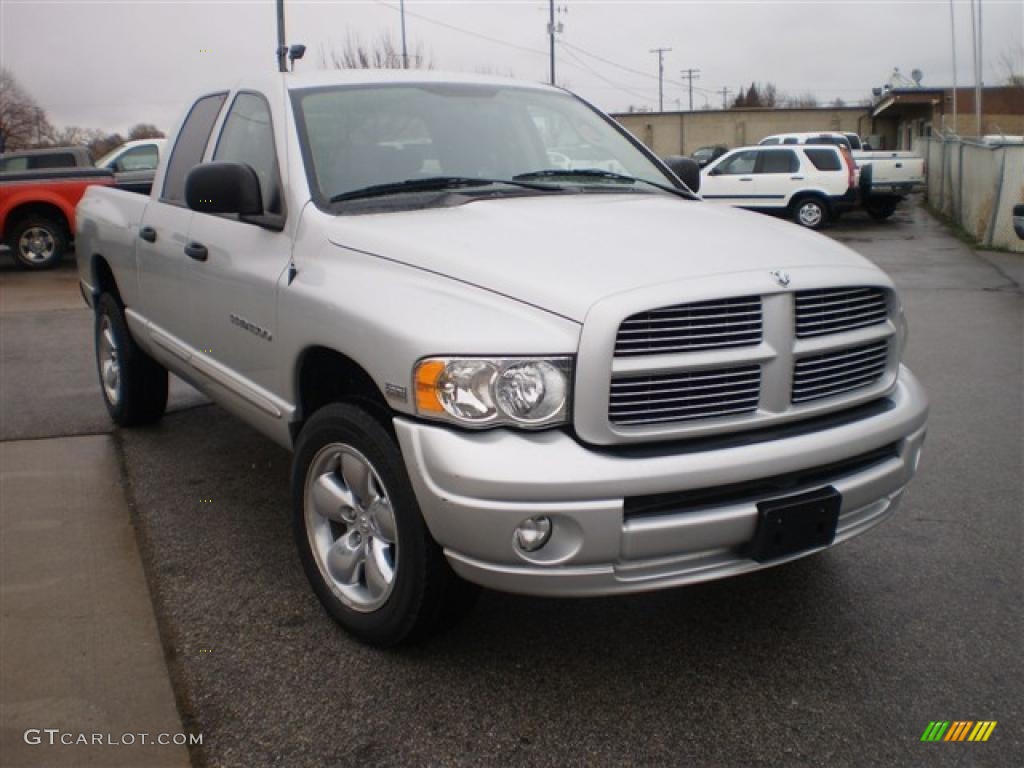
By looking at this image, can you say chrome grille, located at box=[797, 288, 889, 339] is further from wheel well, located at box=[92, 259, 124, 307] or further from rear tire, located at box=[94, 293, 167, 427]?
wheel well, located at box=[92, 259, 124, 307]

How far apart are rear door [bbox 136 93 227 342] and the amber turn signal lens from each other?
6.48 ft


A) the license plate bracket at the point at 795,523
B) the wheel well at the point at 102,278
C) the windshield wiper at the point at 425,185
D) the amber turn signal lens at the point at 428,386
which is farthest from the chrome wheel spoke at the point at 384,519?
the wheel well at the point at 102,278

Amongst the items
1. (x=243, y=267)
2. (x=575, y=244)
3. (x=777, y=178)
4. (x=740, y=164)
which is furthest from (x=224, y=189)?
(x=740, y=164)

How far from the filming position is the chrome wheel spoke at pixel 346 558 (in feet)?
10.8

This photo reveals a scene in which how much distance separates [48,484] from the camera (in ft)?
16.3

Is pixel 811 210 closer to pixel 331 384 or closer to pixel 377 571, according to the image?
pixel 331 384

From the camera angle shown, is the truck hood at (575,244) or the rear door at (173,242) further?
the rear door at (173,242)

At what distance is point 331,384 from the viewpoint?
354 centimetres

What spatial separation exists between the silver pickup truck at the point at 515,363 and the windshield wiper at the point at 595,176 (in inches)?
1.4

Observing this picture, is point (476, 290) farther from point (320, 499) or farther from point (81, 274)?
point (81, 274)

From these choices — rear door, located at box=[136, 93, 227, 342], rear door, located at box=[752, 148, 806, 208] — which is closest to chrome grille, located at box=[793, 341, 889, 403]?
rear door, located at box=[136, 93, 227, 342]

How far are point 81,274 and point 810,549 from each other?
4.92 metres

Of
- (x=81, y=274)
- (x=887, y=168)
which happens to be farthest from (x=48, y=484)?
(x=887, y=168)

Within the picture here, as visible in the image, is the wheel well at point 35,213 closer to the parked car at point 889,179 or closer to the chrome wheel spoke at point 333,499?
the chrome wheel spoke at point 333,499
